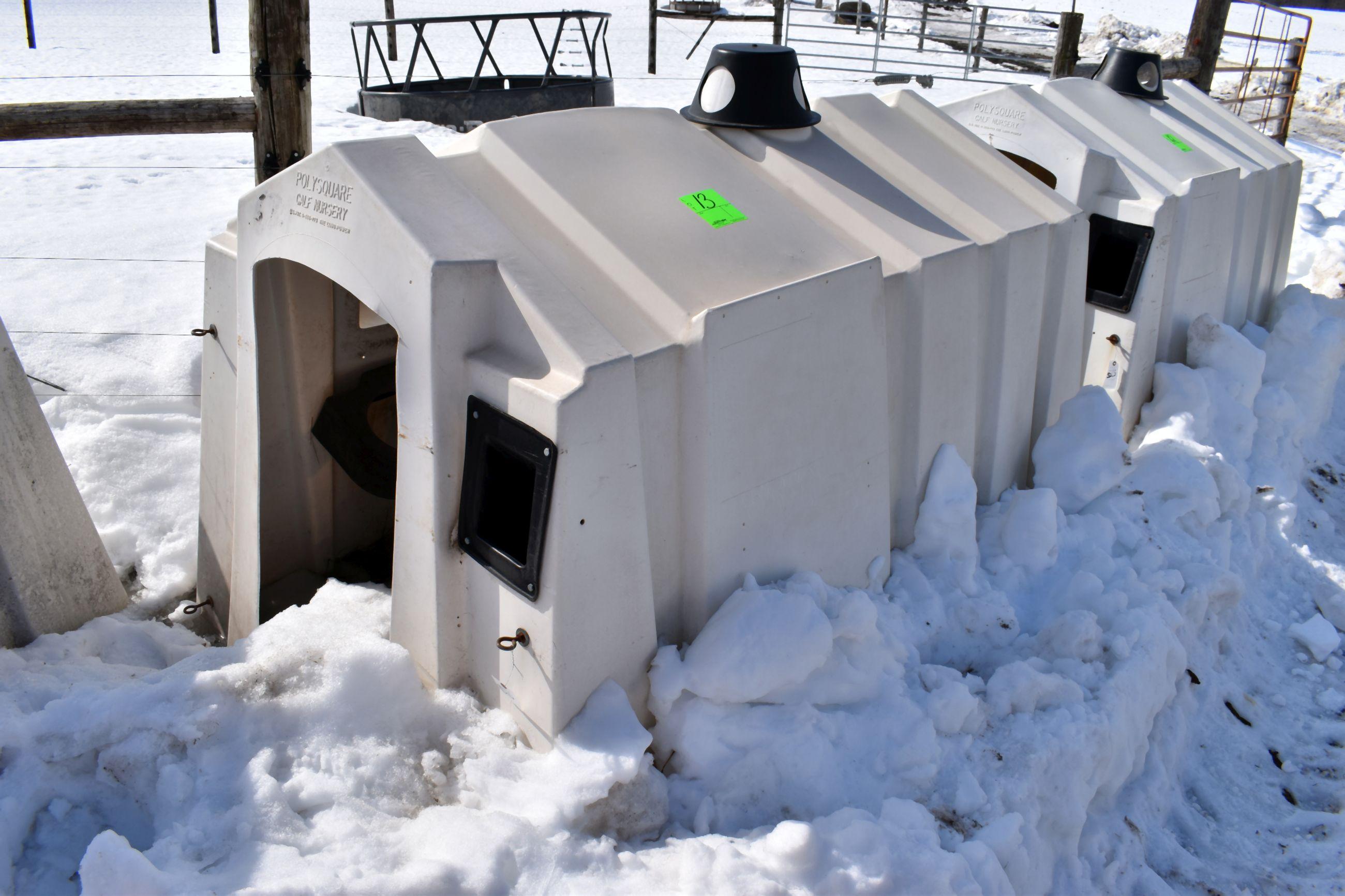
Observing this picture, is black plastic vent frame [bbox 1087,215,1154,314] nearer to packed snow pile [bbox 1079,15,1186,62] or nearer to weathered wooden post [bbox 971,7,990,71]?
weathered wooden post [bbox 971,7,990,71]

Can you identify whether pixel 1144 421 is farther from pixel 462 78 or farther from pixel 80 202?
pixel 462 78

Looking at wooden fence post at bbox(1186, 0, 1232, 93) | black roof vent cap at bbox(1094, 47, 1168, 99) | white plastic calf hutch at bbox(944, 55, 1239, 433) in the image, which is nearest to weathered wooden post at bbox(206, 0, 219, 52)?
wooden fence post at bbox(1186, 0, 1232, 93)

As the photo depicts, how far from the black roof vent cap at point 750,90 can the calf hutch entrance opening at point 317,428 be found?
1332 millimetres

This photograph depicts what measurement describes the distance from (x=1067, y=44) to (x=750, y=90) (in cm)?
626

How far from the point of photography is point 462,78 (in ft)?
37.1

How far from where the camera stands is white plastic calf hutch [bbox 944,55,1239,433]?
4.87 meters

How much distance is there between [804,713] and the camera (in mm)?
2736

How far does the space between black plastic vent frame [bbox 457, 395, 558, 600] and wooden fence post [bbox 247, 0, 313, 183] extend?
8.40 ft

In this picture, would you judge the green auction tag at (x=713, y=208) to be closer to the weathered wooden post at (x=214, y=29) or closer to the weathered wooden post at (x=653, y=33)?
the weathered wooden post at (x=653, y=33)

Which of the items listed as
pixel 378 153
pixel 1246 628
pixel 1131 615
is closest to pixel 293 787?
pixel 378 153

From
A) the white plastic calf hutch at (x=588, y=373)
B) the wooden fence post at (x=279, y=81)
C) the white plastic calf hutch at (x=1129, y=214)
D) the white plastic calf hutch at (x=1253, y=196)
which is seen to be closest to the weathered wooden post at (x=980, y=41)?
the white plastic calf hutch at (x=1253, y=196)

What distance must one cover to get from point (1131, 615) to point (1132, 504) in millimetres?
806

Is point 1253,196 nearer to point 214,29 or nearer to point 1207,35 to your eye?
point 1207,35

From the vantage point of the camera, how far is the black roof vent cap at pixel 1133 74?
5.83 meters
